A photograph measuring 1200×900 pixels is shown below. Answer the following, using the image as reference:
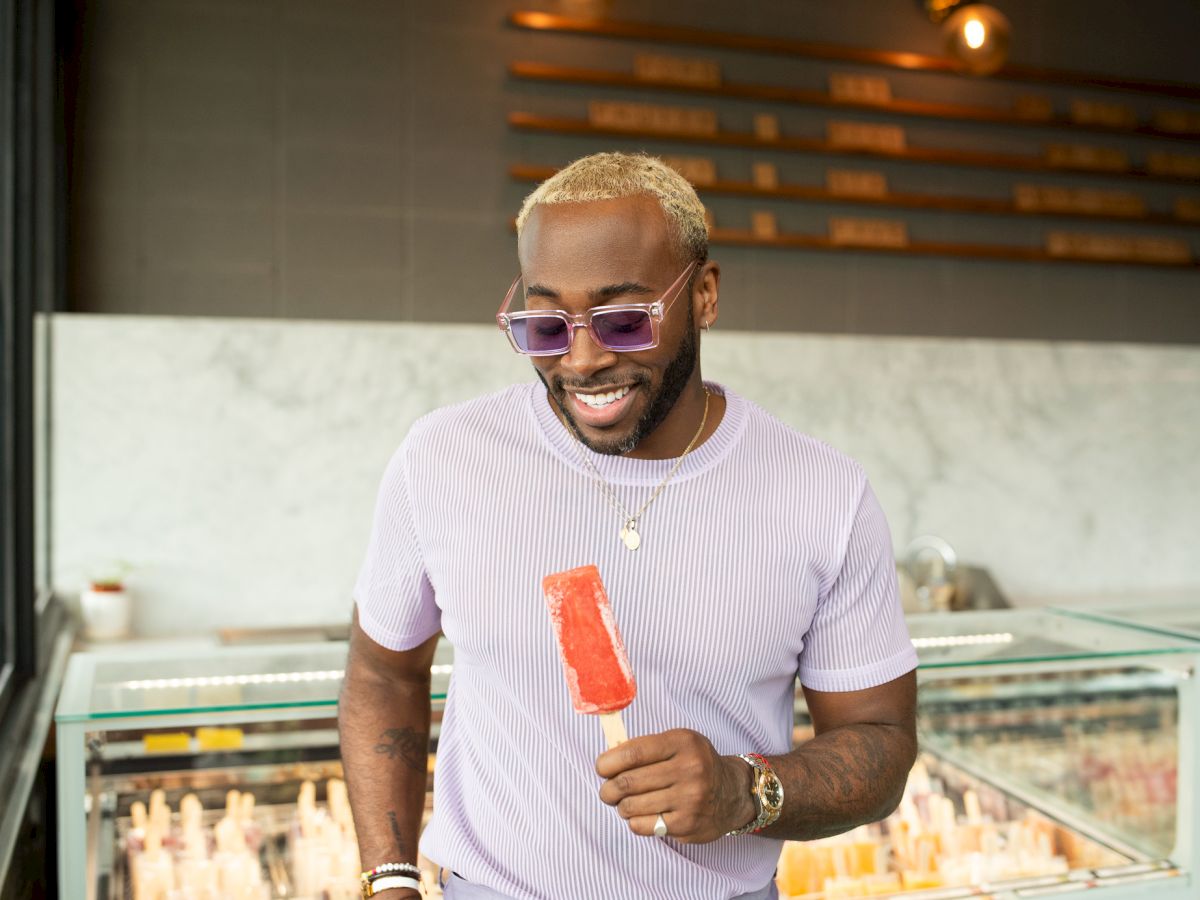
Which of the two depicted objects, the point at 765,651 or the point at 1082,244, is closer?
the point at 765,651

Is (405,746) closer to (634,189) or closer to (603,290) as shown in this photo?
(603,290)

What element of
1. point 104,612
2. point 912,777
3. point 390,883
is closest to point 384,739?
point 390,883

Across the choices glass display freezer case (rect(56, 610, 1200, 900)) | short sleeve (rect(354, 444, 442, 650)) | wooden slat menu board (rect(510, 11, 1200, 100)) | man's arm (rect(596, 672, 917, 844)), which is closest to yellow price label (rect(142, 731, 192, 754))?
glass display freezer case (rect(56, 610, 1200, 900))

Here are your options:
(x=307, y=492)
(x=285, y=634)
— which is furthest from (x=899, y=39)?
(x=285, y=634)

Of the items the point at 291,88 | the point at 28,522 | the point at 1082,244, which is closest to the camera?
the point at 28,522

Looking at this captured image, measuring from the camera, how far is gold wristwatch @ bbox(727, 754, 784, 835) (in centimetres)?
128

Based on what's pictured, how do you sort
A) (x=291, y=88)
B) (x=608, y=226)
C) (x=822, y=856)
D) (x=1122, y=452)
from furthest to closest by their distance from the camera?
(x=1122, y=452) < (x=291, y=88) < (x=822, y=856) < (x=608, y=226)

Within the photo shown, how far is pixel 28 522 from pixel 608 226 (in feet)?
7.64

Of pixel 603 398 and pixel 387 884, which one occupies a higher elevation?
pixel 603 398

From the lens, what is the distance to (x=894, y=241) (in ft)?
Result: 17.4

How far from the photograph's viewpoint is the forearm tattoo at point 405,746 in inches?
62.7

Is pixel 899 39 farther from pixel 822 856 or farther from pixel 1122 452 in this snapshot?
pixel 822 856

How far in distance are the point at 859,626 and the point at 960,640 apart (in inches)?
47.3

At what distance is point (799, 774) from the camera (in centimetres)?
134
